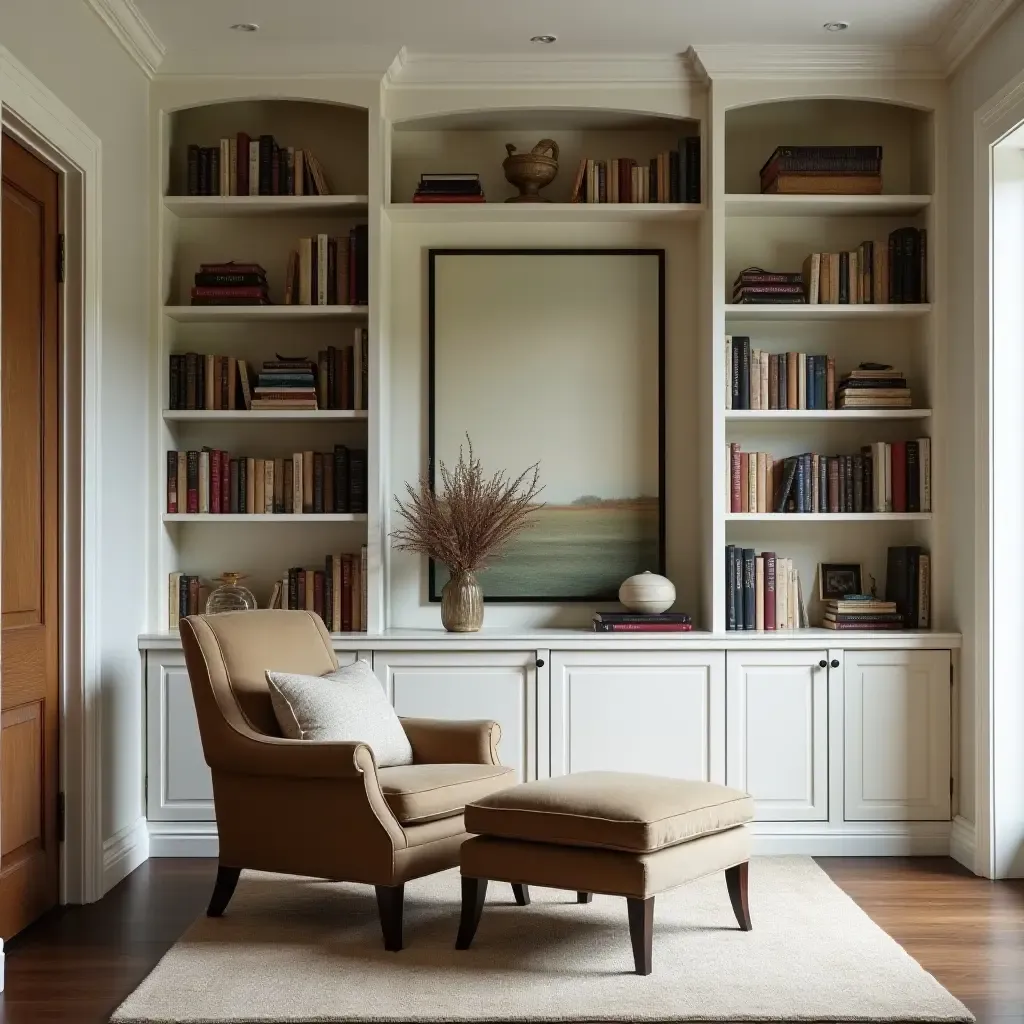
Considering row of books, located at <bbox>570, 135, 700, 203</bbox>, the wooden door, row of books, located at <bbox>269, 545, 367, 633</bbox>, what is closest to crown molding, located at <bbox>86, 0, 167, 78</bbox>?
the wooden door

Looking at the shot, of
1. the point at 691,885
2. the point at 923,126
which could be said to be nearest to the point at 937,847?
the point at 691,885

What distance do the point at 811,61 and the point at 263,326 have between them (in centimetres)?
234

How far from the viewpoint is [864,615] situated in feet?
15.8

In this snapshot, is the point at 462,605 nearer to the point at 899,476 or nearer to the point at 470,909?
the point at 470,909

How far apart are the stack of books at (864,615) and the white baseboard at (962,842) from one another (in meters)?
0.74

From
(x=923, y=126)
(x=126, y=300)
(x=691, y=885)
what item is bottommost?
(x=691, y=885)

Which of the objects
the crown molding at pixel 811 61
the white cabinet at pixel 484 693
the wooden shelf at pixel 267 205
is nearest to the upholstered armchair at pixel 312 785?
the white cabinet at pixel 484 693

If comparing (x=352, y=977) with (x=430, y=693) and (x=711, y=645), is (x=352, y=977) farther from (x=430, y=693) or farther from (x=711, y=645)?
(x=711, y=645)

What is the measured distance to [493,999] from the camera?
3.10 m

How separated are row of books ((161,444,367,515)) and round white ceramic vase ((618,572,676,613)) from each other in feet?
3.48

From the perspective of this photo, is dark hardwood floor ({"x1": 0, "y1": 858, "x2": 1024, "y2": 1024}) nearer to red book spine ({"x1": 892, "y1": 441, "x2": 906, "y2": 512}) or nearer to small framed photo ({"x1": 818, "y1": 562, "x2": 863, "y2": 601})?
small framed photo ({"x1": 818, "y1": 562, "x2": 863, "y2": 601})

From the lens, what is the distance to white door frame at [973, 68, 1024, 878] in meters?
4.34

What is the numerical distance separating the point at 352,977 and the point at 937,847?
2.40m

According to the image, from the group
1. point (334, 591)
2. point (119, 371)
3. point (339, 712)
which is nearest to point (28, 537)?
point (119, 371)
